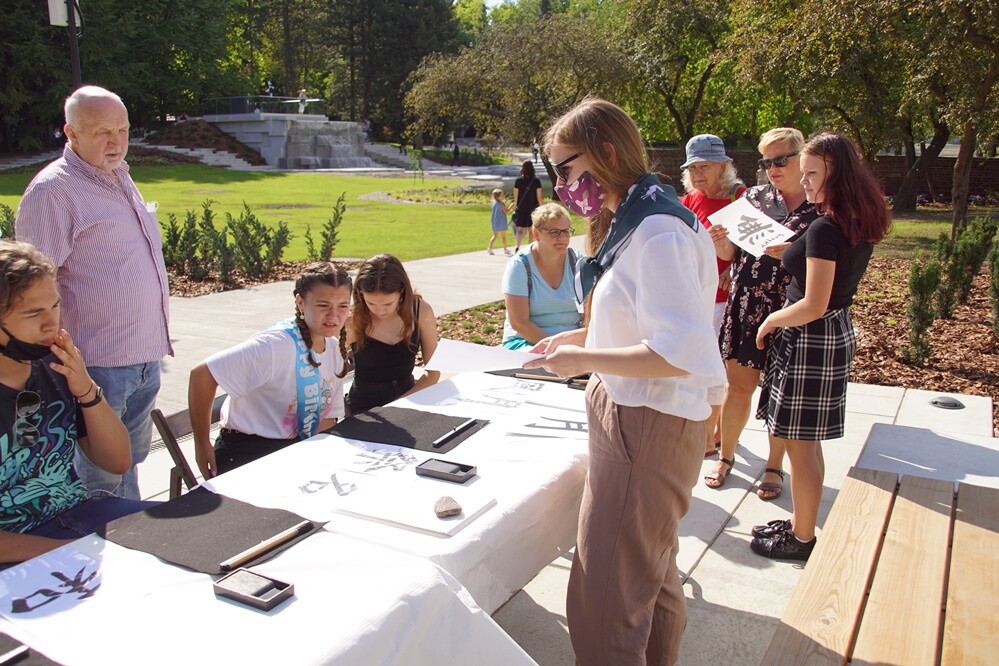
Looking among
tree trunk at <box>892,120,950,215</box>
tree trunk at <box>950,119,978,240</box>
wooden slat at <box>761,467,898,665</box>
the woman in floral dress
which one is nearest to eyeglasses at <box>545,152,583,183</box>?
wooden slat at <box>761,467,898,665</box>

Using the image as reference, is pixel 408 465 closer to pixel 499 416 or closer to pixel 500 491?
pixel 500 491

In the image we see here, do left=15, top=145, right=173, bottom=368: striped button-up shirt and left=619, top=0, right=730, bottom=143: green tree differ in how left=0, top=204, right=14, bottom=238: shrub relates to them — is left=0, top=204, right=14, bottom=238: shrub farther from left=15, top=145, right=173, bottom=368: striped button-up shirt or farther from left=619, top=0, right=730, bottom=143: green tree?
left=619, top=0, right=730, bottom=143: green tree

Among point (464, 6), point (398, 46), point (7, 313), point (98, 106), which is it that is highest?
point (464, 6)

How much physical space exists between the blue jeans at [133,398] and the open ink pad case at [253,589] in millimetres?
1754

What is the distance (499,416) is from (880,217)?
170 cm

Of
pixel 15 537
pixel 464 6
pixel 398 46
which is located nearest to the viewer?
pixel 15 537

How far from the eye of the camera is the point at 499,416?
3117mm

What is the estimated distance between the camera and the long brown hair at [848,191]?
3.30 metres

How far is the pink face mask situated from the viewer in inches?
88.3

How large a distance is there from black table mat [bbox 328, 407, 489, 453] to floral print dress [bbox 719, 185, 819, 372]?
75.6 inches

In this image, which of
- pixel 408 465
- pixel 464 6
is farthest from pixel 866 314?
pixel 464 6

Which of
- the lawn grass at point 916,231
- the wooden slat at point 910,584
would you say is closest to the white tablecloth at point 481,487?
the wooden slat at point 910,584

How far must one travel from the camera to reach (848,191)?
10.8 ft

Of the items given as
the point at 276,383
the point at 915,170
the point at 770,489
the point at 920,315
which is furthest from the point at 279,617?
the point at 915,170
